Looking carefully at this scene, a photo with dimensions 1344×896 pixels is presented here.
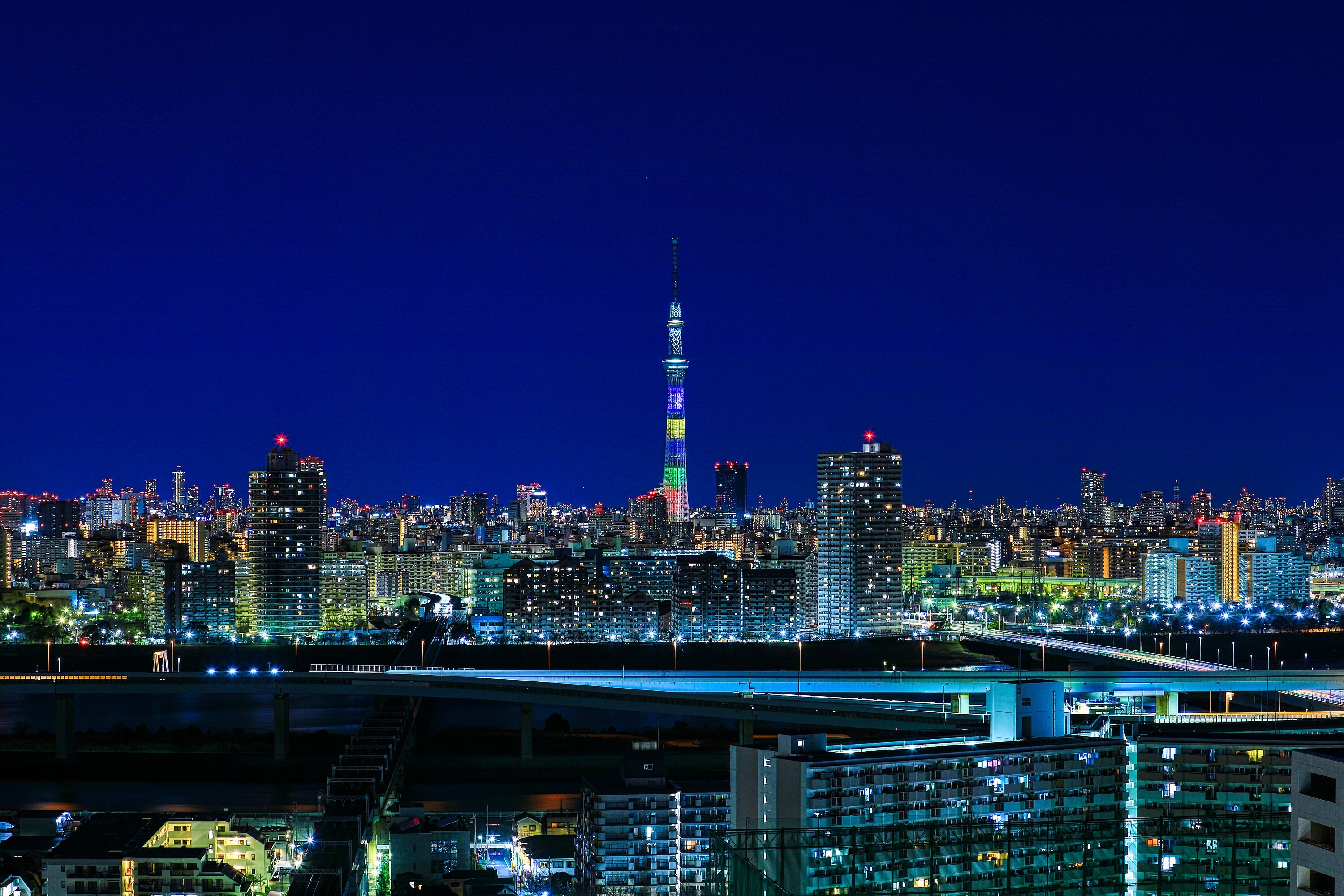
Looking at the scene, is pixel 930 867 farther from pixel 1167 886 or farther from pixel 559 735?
pixel 559 735

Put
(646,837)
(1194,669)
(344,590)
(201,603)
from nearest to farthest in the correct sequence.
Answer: (646,837), (1194,669), (201,603), (344,590)

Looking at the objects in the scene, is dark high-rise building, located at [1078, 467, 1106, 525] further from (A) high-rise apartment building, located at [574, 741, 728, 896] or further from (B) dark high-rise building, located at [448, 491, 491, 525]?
(A) high-rise apartment building, located at [574, 741, 728, 896]

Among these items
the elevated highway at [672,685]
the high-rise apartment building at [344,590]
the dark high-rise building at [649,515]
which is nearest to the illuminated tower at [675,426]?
the dark high-rise building at [649,515]

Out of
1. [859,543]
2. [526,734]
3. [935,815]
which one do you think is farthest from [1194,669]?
[935,815]

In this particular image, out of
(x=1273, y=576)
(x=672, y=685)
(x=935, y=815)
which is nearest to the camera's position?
(x=935, y=815)

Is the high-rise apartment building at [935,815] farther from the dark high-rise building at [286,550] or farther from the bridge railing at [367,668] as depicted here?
the dark high-rise building at [286,550]

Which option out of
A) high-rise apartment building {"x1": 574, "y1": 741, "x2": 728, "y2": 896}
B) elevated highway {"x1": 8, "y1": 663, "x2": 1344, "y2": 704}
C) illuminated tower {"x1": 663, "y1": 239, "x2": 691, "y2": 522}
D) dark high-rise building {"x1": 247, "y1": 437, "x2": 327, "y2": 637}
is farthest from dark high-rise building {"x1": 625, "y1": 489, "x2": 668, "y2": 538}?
high-rise apartment building {"x1": 574, "y1": 741, "x2": 728, "y2": 896}

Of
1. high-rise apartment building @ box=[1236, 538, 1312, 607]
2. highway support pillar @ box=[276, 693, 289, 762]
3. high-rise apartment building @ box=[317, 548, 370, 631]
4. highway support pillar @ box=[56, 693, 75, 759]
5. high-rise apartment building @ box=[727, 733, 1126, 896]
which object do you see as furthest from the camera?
high-rise apartment building @ box=[1236, 538, 1312, 607]

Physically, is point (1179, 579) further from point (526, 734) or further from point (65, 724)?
point (65, 724)
